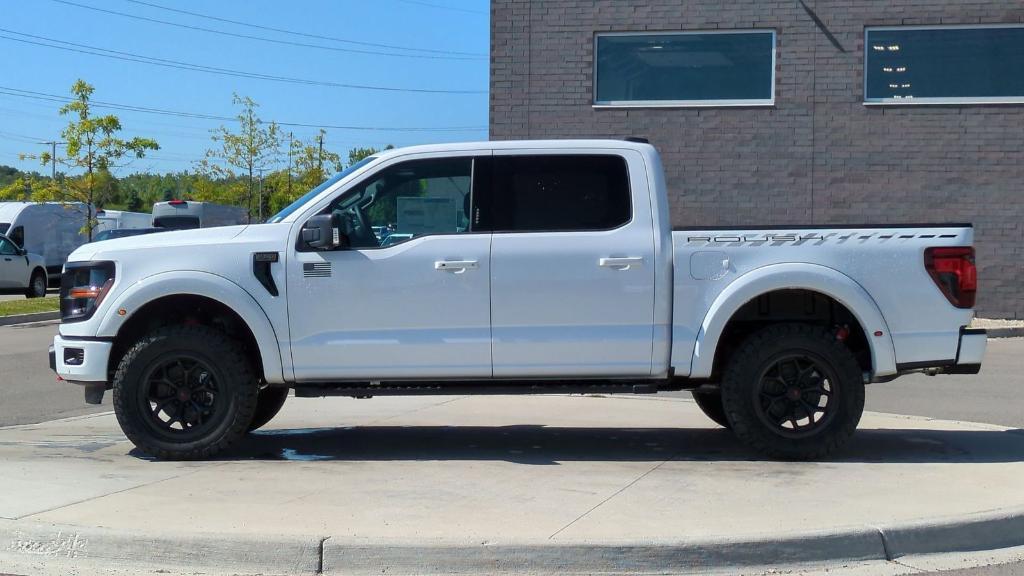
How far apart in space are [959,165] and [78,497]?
53.0 feet

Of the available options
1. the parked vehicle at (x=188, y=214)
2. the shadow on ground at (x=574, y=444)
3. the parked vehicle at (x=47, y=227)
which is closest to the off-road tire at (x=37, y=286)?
the parked vehicle at (x=47, y=227)

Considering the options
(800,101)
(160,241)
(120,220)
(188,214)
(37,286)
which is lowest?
(37,286)

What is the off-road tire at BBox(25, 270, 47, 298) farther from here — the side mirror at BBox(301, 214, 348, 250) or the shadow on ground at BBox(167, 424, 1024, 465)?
the side mirror at BBox(301, 214, 348, 250)

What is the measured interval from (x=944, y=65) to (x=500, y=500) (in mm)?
15159

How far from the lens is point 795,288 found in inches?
294

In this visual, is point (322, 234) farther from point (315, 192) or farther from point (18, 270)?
point (18, 270)

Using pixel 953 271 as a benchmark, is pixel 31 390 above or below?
below

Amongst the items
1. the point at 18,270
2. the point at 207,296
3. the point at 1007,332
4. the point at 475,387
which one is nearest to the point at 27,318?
the point at 18,270

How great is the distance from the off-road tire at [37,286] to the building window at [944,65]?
71.2 ft

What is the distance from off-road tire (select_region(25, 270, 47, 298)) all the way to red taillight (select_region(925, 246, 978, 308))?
26.9 m

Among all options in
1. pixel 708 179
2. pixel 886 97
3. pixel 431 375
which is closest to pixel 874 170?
pixel 886 97

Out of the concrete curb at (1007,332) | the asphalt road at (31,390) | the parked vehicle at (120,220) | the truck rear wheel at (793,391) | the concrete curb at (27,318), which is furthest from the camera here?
the parked vehicle at (120,220)

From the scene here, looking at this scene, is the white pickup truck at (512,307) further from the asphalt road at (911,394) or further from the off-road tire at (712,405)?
the asphalt road at (911,394)

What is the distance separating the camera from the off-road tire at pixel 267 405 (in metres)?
8.77
